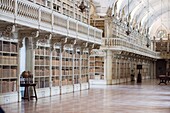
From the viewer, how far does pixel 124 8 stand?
35344 mm

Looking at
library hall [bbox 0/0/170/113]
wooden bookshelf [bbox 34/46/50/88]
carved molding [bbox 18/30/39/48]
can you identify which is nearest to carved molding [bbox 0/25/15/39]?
library hall [bbox 0/0/170/113]

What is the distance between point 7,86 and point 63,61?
596cm

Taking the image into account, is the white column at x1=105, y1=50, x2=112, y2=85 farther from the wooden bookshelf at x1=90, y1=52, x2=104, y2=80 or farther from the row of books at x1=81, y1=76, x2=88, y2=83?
the row of books at x1=81, y1=76, x2=88, y2=83

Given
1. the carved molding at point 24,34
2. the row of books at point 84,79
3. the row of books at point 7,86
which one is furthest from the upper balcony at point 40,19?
the row of books at point 84,79

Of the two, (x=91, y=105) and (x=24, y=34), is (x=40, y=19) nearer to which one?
(x=24, y=34)

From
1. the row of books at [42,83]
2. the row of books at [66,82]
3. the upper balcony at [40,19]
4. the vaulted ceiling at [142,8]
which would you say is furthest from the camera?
the vaulted ceiling at [142,8]

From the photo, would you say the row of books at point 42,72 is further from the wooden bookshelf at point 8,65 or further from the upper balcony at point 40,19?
the wooden bookshelf at point 8,65

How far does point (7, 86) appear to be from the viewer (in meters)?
Result: 12.7

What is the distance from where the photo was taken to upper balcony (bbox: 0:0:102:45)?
11312mm

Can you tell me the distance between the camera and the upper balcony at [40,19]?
37.1 feet

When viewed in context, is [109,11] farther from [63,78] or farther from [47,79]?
[47,79]

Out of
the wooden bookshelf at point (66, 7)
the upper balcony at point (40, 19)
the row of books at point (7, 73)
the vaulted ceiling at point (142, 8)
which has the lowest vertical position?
the row of books at point (7, 73)

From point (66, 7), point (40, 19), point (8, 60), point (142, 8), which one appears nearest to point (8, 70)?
point (8, 60)

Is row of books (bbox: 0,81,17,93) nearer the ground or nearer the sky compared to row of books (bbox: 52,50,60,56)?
nearer the ground
